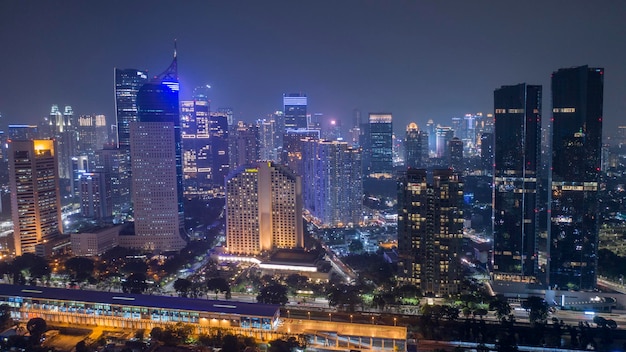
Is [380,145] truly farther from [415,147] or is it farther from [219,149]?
[219,149]

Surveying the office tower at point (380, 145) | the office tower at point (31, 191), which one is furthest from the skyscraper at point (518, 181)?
the office tower at point (380, 145)

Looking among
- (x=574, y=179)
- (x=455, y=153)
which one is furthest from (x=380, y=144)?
(x=574, y=179)

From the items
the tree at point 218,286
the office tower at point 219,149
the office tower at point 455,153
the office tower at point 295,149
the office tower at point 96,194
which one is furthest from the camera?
the office tower at point 219,149

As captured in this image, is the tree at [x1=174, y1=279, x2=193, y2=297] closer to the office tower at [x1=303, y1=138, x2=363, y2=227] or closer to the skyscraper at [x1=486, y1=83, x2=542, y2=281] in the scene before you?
the skyscraper at [x1=486, y1=83, x2=542, y2=281]

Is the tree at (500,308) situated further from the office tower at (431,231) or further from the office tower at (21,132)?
the office tower at (21,132)

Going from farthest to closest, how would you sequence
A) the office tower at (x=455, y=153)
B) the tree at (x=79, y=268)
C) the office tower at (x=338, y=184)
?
the office tower at (x=455, y=153)
the office tower at (x=338, y=184)
the tree at (x=79, y=268)

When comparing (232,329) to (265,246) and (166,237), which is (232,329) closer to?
(265,246)

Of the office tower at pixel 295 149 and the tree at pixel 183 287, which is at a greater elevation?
the office tower at pixel 295 149
